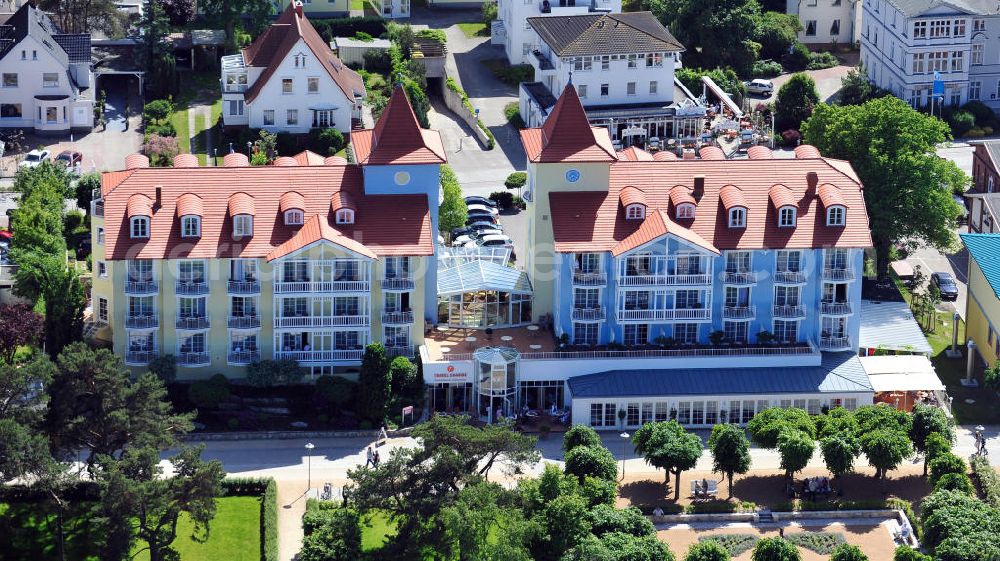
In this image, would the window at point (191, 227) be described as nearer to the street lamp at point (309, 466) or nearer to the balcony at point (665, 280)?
the street lamp at point (309, 466)

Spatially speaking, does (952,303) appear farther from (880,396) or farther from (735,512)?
(735,512)

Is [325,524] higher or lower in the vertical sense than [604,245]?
lower

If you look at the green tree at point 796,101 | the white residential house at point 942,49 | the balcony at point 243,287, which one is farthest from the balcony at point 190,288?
the white residential house at point 942,49

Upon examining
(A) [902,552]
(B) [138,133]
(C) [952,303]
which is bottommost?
(A) [902,552]

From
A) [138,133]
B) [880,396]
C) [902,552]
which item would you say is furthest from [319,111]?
[902,552]

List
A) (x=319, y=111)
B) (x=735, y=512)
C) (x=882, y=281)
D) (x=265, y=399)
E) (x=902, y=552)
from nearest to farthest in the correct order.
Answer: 1. (x=902, y=552)
2. (x=735, y=512)
3. (x=265, y=399)
4. (x=882, y=281)
5. (x=319, y=111)

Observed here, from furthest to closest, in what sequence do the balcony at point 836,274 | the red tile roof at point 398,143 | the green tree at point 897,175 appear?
the green tree at point 897,175, the balcony at point 836,274, the red tile roof at point 398,143

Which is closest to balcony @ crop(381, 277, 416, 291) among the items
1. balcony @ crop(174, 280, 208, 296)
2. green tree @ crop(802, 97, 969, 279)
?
balcony @ crop(174, 280, 208, 296)

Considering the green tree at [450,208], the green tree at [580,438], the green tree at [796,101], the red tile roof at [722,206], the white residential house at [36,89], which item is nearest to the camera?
the green tree at [580,438]
